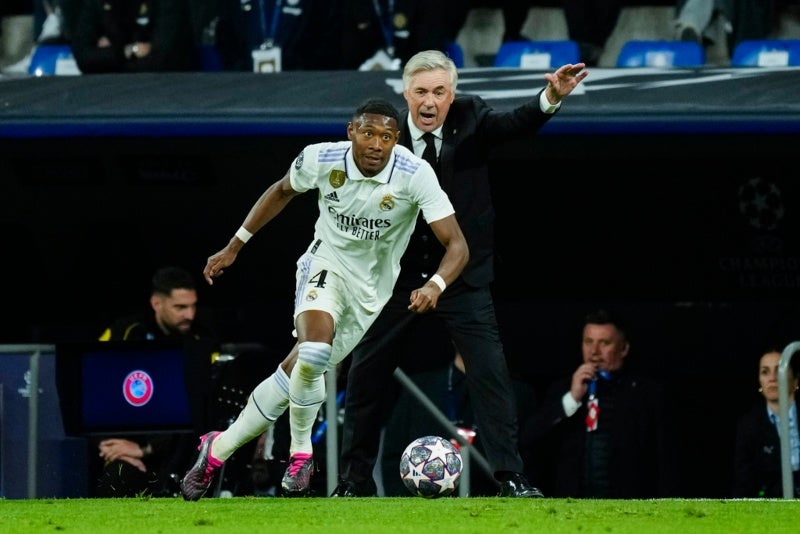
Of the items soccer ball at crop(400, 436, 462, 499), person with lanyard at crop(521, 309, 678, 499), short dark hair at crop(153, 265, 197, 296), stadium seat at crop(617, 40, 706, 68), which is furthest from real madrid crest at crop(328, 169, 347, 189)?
stadium seat at crop(617, 40, 706, 68)

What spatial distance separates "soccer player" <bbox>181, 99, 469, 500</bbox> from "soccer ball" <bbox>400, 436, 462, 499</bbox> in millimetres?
445

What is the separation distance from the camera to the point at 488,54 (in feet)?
37.2

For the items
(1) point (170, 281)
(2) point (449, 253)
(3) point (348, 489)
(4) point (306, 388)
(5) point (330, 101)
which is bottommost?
(3) point (348, 489)

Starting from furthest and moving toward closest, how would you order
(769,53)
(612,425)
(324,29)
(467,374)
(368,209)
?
1. (324,29)
2. (769,53)
3. (612,425)
4. (467,374)
5. (368,209)

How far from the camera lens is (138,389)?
8180 millimetres

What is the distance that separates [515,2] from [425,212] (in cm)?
482

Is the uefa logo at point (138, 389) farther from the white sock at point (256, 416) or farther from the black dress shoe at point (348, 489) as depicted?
the white sock at point (256, 416)

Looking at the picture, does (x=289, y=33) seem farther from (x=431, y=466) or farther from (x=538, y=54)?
(x=431, y=466)

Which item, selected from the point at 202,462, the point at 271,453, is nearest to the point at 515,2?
the point at 271,453

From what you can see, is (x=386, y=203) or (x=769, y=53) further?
(x=769, y=53)

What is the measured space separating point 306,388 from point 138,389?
6.68 feet

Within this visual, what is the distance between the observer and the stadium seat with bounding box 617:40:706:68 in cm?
1024

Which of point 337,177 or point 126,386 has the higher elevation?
point 337,177

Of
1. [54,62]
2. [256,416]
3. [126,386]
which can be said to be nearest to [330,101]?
[126,386]
